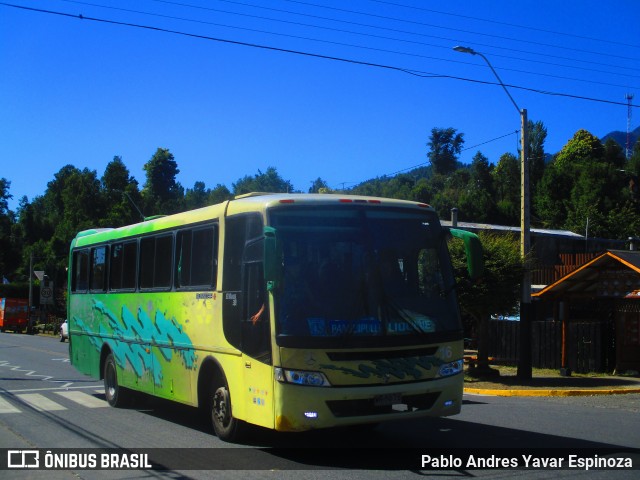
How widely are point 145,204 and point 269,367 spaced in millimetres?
74014

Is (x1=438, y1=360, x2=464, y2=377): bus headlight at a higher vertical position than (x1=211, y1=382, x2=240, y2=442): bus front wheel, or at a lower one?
higher

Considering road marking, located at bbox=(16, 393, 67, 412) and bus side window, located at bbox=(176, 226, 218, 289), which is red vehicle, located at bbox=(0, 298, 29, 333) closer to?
road marking, located at bbox=(16, 393, 67, 412)

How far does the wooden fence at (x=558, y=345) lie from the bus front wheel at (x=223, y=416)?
1422 cm

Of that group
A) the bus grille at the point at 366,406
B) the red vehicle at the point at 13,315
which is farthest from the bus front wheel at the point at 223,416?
the red vehicle at the point at 13,315

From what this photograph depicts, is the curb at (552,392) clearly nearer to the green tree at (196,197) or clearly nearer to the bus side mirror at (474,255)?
the bus side mirror at (474,255)

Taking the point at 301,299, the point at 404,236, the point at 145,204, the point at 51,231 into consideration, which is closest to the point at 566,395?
the point at 404,236

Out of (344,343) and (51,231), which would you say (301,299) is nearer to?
(344,343)

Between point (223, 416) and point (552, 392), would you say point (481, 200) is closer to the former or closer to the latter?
point (552, 392)

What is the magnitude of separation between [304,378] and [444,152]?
115 m

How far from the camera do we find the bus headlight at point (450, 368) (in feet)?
28.6

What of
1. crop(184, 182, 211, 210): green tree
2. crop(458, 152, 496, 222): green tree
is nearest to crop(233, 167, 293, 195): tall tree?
crop(184, 182, 211, 210): green tree

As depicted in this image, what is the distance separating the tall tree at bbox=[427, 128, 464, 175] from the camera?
119438 millimetres

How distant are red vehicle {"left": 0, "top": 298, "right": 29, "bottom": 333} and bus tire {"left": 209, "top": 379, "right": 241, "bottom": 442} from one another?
63.1 metres

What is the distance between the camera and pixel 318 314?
26.5 feet
